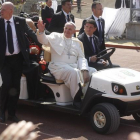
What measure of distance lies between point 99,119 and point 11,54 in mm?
1517

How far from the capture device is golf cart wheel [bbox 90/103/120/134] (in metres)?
4.21

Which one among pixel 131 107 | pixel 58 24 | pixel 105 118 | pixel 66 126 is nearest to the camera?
pixel 105 118

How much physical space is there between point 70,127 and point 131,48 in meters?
9.85

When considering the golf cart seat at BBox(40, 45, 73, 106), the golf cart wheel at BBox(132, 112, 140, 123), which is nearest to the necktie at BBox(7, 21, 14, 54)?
the golf cart seat at BBox(40, 45, 73, 106)

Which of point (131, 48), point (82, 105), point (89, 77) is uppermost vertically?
point (89, 77)

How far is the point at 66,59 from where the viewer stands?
16.7 ft

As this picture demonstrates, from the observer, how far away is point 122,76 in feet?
14.8

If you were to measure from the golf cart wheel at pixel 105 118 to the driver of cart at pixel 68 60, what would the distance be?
1.42 ft

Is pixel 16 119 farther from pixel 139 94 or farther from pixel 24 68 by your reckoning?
pixel 139 94

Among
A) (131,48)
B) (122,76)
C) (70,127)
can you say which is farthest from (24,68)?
(131,48)

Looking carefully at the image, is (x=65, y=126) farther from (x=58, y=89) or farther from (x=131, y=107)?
(x=131, y=107)

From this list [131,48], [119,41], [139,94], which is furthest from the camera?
[119,41]

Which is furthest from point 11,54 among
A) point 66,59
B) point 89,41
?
point 89,41

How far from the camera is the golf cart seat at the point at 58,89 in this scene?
4.96 metres
